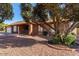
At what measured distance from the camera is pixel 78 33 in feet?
30.8

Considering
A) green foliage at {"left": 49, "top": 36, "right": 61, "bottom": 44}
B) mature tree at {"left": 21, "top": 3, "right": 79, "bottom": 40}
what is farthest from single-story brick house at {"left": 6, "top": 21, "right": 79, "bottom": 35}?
green foliage at {"left": 49, "top": 36, "right": 61, "bottom": 44}

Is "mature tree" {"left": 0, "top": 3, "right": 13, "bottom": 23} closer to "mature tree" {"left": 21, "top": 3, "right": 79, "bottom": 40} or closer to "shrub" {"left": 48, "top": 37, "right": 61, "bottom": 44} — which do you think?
"mature tree" {"left": 21, "top": 3, "right": 79, "bottom": 40}

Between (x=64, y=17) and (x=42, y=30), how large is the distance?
0.64 metres

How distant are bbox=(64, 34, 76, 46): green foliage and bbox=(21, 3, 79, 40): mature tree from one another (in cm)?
13

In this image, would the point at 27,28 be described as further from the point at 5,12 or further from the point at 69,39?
the point at 69,39

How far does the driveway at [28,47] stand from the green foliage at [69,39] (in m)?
0.16

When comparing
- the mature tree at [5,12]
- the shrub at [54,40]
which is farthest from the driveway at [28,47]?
the mature tree at [5,12]

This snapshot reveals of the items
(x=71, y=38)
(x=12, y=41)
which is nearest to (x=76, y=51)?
(x=71, y=38)

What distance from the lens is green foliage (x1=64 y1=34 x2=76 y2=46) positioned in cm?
946

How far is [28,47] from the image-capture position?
941 cm

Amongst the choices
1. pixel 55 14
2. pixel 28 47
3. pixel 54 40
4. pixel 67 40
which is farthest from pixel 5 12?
pixel 67 40

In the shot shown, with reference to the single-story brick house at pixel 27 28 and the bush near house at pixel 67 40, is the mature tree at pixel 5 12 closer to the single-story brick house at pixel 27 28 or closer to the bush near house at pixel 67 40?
the single-story brick house at pixel 27 28

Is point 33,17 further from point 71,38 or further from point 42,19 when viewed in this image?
point 71,38

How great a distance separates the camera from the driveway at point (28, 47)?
9.32m
